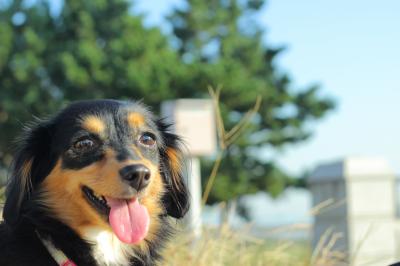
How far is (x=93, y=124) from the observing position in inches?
125

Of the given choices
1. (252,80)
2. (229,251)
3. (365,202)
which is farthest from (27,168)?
(252,80)

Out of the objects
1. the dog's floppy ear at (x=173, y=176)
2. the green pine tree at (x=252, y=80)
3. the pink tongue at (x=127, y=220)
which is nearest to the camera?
the pink tongue at (x=127, y=220)

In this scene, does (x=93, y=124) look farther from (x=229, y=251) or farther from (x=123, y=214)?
(x=229, y=251)

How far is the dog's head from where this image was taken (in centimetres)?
303

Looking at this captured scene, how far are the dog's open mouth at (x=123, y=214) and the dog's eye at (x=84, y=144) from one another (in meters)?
0.18

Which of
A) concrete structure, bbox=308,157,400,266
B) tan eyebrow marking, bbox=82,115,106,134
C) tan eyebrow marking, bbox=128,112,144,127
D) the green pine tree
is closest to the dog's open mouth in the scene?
tan eyebrow marking, bbox=82,115,106,134

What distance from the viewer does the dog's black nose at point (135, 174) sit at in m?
2.94

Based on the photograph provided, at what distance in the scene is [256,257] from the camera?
529 centimetres

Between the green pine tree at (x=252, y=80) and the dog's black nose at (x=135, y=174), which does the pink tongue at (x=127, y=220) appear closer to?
the dog's black nose at (x=135, y=174)

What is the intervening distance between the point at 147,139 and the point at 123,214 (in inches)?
17.8

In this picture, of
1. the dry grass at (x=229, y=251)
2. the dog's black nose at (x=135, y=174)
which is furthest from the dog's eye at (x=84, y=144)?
the dry grass at (x=229, y=251)

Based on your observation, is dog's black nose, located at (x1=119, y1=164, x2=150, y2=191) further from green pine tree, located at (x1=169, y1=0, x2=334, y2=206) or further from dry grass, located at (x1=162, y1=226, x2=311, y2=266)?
green pine tree, located at (x1=169, y1=0, x2=334, y2=206)

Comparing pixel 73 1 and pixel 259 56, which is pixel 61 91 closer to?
pixel 73 1

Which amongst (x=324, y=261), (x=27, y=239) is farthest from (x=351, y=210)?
(x=27, y=239)
